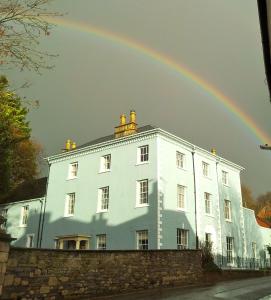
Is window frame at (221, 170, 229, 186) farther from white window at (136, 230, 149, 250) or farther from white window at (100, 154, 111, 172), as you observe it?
white window at (136, 230, 149, 250)

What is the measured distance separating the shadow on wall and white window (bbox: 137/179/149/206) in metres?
0.53

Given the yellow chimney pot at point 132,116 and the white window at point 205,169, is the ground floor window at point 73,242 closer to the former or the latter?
the yellow chimney pot at point 132,116

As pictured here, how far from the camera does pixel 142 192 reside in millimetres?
30297

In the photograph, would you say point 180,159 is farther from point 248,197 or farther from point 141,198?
point 248,197

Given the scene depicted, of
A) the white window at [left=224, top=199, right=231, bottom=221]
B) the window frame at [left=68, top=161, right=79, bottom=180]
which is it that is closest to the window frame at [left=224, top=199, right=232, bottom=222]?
the white window at [left=224, top=199, right=231, bottom=221]

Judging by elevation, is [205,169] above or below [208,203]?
above

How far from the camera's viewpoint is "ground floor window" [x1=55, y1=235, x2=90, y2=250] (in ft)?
101

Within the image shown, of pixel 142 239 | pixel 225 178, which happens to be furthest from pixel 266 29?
pixel 225 178

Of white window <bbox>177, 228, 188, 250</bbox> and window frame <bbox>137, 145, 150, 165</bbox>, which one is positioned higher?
window frame <bbox>137, 145, 150, 165</bbox>

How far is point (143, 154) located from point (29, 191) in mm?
16150

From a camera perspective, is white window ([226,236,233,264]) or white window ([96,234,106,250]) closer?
white window ([96,234,106,250])

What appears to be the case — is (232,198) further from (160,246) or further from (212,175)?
(160,246)

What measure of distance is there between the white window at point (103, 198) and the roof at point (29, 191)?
832cm

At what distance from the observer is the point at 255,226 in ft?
137
